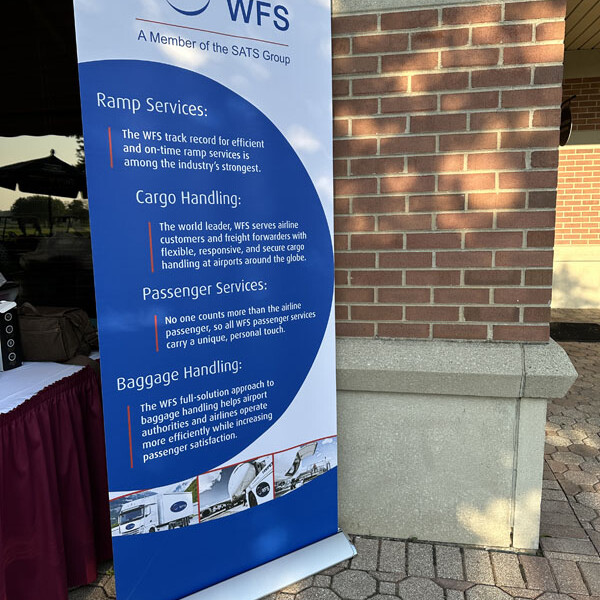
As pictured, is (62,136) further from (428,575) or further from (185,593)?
(428,575)

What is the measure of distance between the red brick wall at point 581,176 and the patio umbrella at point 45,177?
22.7 ft

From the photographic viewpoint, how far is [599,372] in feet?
17.3

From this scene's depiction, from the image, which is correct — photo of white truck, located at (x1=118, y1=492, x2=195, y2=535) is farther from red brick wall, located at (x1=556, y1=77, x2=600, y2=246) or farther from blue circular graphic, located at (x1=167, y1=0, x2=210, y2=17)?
red brick wall, located at (x1=556, y1=77, x2=600, y2=246)

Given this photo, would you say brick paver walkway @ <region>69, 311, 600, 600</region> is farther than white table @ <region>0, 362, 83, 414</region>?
Yes

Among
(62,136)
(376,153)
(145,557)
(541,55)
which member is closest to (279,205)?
(376,153)

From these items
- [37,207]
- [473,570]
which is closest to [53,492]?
[473,570]

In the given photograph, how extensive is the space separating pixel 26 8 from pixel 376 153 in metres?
3.60

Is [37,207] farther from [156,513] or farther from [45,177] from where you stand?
[156,513]

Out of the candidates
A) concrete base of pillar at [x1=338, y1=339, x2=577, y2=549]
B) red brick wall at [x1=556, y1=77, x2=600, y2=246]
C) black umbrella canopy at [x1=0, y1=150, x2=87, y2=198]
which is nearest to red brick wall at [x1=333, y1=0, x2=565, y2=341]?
concrete base of pillar at [x1=338, y1=339, x2=577, y2=549]

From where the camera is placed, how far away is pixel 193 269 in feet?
6.53

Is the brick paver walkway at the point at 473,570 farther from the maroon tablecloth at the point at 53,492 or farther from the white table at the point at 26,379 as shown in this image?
the white table at the point at 26,379

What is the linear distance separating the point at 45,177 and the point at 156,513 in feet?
12.0

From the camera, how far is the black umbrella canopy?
4.47m

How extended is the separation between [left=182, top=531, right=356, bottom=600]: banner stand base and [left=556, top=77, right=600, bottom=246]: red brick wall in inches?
279
